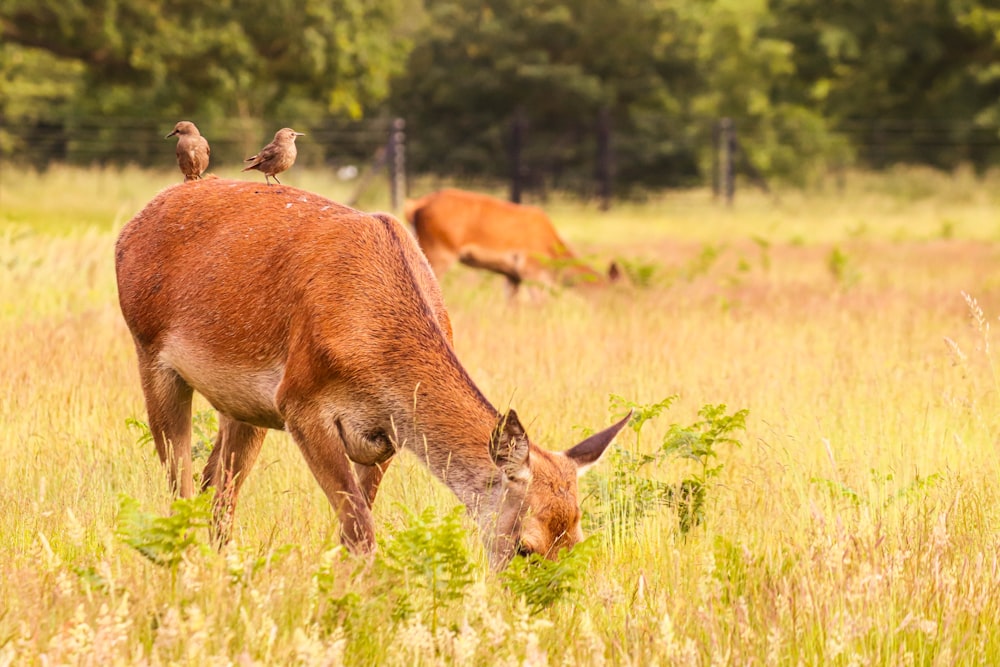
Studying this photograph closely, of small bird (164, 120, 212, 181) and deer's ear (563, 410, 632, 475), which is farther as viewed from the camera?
small bird (164, 120, 212, 181)

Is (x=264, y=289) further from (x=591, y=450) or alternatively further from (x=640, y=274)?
(x=640, y=274)

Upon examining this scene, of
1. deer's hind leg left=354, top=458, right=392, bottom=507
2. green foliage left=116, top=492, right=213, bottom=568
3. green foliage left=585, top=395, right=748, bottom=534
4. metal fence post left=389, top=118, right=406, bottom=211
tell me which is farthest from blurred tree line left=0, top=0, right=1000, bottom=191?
green foliage left=116, top=492, right=213, bottom=568

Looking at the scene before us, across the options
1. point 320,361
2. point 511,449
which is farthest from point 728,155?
point 511,449

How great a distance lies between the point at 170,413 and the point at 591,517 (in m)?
1.67

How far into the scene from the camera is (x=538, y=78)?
4253cm

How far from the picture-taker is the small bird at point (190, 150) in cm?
582

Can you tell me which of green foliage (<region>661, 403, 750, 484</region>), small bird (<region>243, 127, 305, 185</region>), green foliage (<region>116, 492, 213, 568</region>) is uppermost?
small bird (<region>243, 127, 305, 185</region>)

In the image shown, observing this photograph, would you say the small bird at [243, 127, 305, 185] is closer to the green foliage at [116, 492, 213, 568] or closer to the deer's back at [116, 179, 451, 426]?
the deer's back at [116, 179, 451, 426]

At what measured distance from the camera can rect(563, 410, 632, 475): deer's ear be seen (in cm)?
417

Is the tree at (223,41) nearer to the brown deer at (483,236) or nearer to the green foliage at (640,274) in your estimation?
the brown deer at (483,236)

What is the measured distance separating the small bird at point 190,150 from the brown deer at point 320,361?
25 centimetres

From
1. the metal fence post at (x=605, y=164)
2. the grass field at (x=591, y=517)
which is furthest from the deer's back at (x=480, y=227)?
the metal fence post at (x=605, y=164)

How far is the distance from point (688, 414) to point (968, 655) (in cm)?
311

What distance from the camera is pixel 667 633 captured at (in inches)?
123
